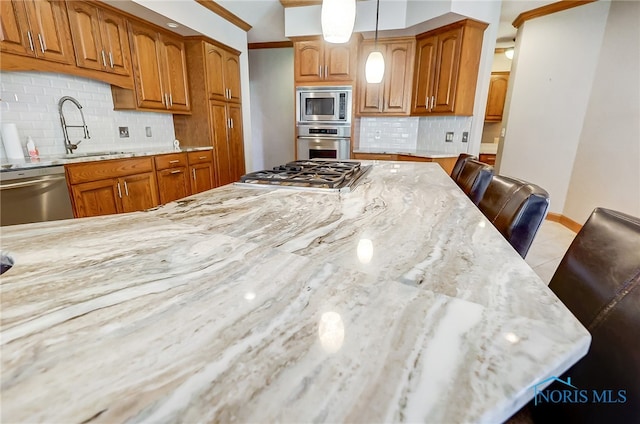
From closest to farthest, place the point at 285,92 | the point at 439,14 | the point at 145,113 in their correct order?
1. the point at 439,14
2. the point at 145,113
3. the point at 285,92

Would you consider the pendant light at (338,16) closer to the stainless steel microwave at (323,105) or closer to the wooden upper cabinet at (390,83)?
the stainless steel microwave at (323,105)

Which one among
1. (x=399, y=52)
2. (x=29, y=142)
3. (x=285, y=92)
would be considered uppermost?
(x=399, y=52)

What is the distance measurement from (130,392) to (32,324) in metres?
0.23

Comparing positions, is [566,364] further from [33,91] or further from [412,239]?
[33,91]

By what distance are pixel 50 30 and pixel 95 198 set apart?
1275 millimetres

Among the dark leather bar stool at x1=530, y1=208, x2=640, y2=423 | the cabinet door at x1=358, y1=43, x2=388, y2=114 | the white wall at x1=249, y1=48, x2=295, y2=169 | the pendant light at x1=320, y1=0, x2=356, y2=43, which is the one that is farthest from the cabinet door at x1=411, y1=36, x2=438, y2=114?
the dark leather bar stool at x1=530, y1=208, x2=640, y2=423

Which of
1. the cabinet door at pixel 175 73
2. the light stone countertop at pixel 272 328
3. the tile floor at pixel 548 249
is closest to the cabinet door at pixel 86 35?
the cabinet door at pixel 175 73

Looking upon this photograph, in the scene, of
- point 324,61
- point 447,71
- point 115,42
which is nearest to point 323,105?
point 324,61

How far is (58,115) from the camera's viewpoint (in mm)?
2463

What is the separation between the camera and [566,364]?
36 cm

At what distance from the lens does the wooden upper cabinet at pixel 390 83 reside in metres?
3.77

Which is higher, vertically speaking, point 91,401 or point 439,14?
point 439,14

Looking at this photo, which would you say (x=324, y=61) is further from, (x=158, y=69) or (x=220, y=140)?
(x=158, y=69)

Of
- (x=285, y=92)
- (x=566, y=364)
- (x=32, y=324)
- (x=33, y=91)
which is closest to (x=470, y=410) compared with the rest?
(x=566, y=364)
